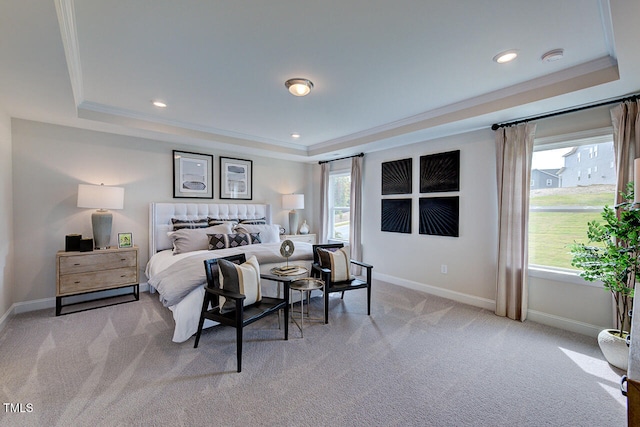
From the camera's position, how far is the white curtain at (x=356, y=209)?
5.32 meters

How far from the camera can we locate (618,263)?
7.76 feet

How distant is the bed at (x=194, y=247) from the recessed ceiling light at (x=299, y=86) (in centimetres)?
187

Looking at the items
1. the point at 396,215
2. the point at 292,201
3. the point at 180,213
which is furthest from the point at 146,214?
the point at 396,215

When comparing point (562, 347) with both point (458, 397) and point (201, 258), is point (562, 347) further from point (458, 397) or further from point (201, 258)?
point (201, 258)

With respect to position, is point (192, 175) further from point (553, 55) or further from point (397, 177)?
point (553, 55)

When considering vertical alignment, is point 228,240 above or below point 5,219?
below

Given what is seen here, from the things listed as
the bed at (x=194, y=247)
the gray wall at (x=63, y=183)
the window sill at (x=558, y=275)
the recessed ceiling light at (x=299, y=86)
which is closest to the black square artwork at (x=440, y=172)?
the window sill at (x=558, y=275)

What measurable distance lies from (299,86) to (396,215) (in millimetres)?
2849

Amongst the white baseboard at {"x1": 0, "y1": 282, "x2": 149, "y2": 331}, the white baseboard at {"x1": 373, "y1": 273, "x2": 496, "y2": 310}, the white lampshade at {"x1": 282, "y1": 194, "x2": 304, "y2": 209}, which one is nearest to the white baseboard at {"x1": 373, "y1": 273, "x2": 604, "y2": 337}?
the white baseboard at {"x1": 373, "y1": 273, "x2": 496, "y2": 310}

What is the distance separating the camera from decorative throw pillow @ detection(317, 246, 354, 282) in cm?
343

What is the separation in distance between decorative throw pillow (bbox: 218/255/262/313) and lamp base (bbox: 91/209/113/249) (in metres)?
2.16

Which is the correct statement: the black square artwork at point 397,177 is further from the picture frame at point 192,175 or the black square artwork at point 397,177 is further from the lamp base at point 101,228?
the lamp base at point 101,228

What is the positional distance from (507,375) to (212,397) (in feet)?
7.47

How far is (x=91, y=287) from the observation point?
3.51m
